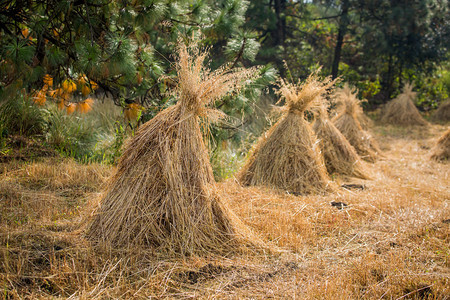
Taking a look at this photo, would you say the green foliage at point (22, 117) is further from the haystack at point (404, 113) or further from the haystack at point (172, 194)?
the haystack at point (404, 113)

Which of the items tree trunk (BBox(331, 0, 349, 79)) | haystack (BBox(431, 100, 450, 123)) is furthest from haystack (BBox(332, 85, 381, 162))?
haystack (BBox(431, 100, 450, 123))

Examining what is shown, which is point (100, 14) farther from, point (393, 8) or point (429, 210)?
point (393, 8)

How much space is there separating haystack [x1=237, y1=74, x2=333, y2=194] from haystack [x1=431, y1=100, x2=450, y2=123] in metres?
7.44

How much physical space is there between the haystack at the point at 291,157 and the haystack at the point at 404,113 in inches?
255

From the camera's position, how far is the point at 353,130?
7094 millimetres

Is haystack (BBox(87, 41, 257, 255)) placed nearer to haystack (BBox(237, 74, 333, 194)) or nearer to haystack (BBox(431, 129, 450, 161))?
haystack (BBox(237, 74, 333, 194))

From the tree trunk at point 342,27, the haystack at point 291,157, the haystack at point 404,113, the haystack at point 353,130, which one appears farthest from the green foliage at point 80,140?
the haystack at point 404,113

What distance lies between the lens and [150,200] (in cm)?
271

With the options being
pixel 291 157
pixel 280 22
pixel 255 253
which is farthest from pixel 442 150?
pixel 280 22

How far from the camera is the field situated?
2.20 meters

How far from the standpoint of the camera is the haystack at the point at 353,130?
6.91 m

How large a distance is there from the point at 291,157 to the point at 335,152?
1.35 meters

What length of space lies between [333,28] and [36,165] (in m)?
10.4

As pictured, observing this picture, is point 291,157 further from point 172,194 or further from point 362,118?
point 362,118
